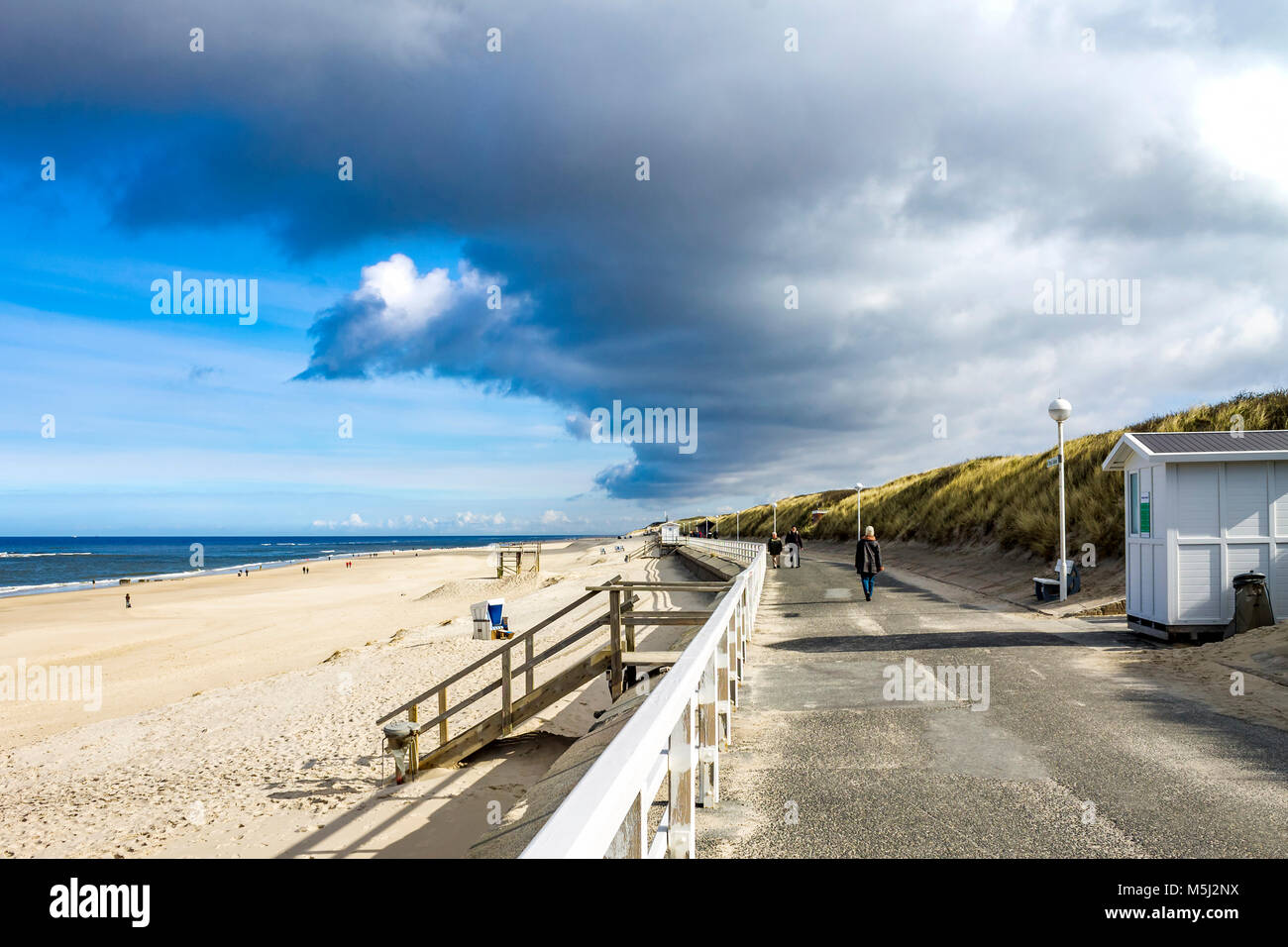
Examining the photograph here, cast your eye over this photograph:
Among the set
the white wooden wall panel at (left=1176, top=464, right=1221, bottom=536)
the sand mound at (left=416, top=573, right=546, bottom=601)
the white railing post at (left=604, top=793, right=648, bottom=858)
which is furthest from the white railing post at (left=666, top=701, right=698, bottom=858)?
the sand mound at (left=416, top=573, right=546, bottom=601)

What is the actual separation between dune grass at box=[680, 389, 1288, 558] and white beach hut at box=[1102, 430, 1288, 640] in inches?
367

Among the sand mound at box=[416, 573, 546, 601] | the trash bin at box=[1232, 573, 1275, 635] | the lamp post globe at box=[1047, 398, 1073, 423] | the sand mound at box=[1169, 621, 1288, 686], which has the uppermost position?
the lamp post globe at box=[1047, 398, 1073, 423]

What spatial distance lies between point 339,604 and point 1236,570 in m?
38.9

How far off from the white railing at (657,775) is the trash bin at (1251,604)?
345 inches

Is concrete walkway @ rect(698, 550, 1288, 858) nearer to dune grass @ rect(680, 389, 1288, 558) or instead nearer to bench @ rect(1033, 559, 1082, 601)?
bench @ rect(1033, 559, 1082, 601)

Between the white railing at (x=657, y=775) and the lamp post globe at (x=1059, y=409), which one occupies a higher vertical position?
the lamp post globe at (x=1059, y=409)

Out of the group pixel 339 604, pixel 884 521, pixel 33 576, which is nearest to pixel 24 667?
pixel 339 604

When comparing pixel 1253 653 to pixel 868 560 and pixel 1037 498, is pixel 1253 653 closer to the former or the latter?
pixel 868 560

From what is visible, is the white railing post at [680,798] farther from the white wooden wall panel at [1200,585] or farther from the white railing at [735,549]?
the white railing at [735,549]

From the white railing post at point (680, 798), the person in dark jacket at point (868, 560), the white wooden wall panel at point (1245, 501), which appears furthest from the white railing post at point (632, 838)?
the person in dark jacket at point (868, 560)

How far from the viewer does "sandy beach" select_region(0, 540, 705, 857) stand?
9638 mm

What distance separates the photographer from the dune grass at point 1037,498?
2316 centimetres

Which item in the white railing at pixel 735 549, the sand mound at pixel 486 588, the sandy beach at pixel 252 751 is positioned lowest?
the sand mound at pixel 486 588

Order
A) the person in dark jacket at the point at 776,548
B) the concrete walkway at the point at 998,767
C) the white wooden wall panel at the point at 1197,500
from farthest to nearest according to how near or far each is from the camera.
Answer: the person in dark jacket at the point at 776,548, the white wooden wall panel at the point at 1197,500, the concrete walkway at the point at 998,767
